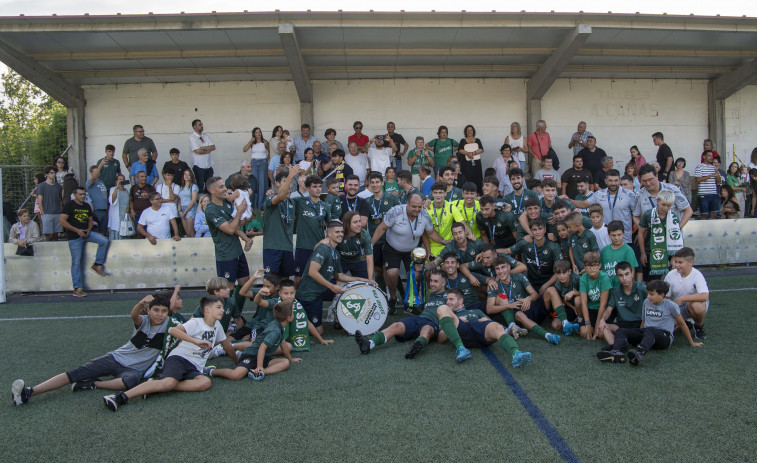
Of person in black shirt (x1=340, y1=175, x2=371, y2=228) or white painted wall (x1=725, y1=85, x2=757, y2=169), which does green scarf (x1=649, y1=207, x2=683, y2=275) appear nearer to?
person in black shirt (x1=340, y1=175, x2=371, y2=228)

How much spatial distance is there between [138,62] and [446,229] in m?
9.25

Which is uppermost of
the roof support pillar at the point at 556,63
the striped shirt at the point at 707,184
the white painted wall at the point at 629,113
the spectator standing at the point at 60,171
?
the roof support pillar at the point at 556,63

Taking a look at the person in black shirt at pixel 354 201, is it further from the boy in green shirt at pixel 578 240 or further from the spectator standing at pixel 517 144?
the spectator standing at pixel 517 144

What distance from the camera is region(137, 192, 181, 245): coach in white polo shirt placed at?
11023mm

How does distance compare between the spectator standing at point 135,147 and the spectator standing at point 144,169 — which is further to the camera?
the spectator standing at point 135,147

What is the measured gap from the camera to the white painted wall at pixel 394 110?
1482 centimetres

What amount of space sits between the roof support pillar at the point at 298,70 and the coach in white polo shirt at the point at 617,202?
6.81 meters

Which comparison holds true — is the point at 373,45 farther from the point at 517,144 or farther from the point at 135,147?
the point at 135,147

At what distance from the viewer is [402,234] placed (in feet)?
27.2

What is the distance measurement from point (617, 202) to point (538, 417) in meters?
5.48

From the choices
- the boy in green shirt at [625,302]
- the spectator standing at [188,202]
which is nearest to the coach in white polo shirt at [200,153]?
the spectator standing at [188,202]

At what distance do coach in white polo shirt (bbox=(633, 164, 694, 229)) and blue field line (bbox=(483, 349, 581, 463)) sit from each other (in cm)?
389

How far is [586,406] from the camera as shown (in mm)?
4566

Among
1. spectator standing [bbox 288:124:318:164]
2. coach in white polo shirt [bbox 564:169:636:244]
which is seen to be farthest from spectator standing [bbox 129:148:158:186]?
coach in white polo shirt [bbox 564:169:636:244]
